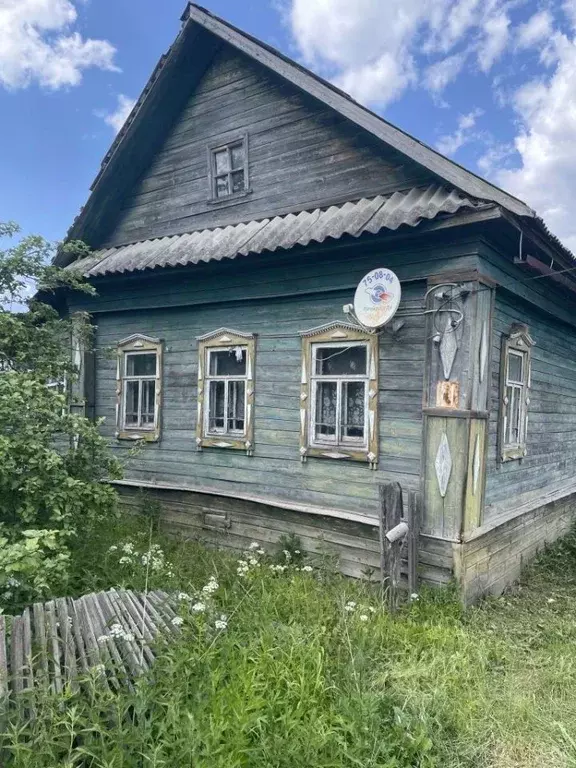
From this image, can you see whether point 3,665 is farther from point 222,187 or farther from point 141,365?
point 222,187

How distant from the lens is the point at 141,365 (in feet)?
25.5

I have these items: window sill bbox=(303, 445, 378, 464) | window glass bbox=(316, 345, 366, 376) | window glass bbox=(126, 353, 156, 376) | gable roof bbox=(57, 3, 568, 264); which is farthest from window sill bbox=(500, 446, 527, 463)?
window glass bbox=(126, 353, 156, 376)

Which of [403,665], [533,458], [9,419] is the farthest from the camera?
[533,458]

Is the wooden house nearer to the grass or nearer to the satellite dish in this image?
the satellite dish

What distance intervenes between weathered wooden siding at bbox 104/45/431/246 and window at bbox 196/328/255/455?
1.80m

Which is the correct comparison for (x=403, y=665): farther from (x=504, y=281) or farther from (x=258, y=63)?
(x=258, y=63)

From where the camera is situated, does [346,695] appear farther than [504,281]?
No

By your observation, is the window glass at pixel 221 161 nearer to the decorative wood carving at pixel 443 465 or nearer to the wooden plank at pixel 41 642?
the decorative wood carving at pixel 443 465

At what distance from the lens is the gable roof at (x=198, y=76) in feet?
16.6

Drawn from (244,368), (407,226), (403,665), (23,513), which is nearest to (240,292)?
(244,368)

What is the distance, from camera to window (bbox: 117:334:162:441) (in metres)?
7.45

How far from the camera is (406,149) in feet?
17.2

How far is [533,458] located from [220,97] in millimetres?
6784

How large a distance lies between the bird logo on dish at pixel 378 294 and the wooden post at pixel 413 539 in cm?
193
